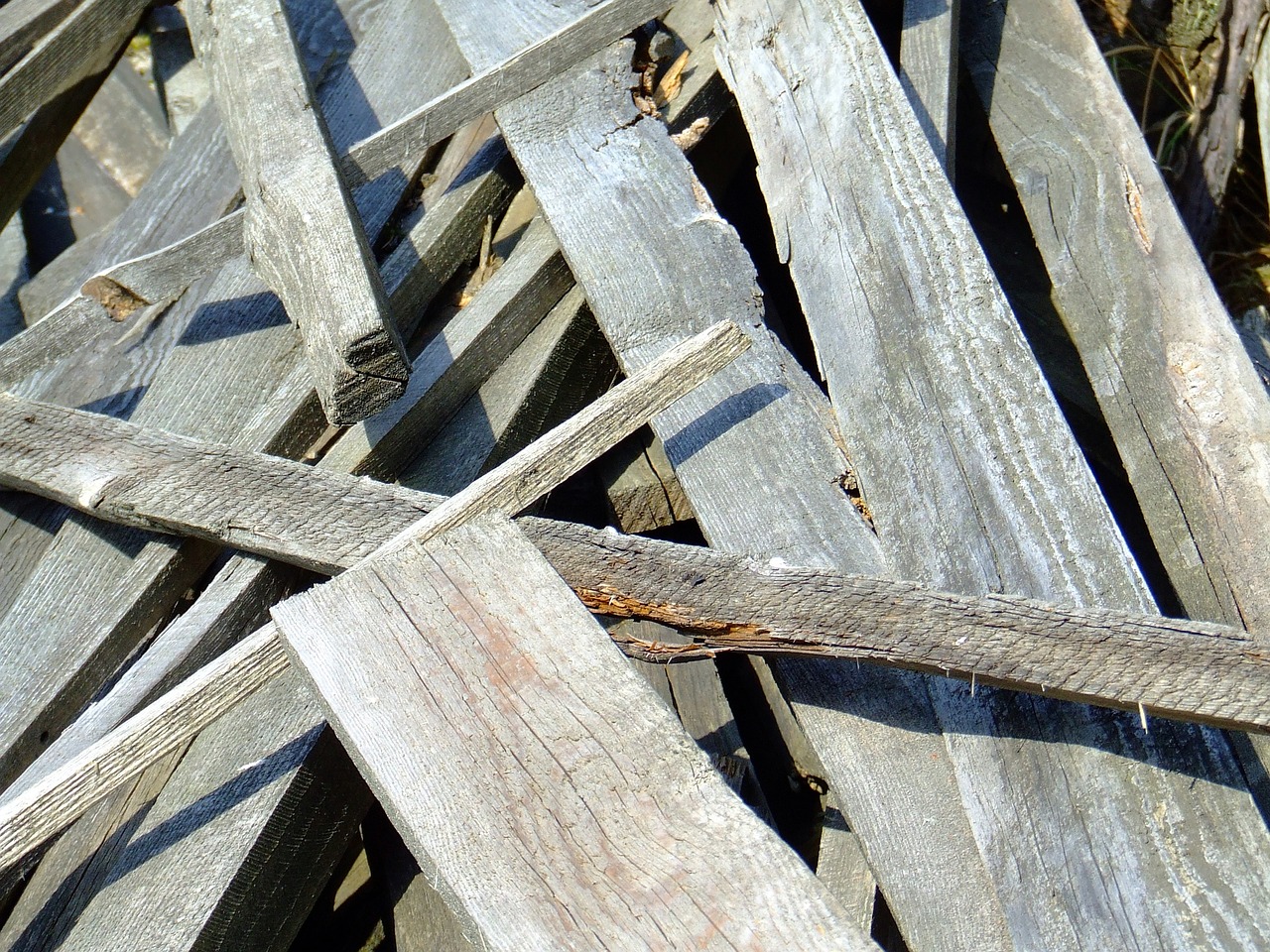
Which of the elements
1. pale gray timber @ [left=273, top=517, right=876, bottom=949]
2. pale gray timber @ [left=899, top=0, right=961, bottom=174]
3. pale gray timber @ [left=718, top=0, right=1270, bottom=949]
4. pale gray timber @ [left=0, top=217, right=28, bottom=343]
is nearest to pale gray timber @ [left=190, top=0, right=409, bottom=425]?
pale gray timber @ [left=273, top=517, right=876, bottom=949]

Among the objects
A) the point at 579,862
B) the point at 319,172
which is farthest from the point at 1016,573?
the point at 319,172

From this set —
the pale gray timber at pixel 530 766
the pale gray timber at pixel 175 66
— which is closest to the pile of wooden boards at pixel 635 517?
the pale gray timber at pixel 530 766

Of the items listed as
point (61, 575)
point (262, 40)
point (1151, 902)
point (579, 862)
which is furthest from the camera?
point (262, 40)

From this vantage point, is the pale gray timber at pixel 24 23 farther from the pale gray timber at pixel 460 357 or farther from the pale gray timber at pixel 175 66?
the pale gray timber at pixel 460 357

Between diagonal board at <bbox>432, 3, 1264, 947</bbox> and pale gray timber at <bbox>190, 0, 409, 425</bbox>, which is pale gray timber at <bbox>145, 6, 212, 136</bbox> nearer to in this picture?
pale gray timber at <bbox>190, 0, 409, 425</bbox>

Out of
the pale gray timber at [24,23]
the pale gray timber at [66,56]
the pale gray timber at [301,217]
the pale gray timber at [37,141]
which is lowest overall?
the pale gray timber at [301,217]

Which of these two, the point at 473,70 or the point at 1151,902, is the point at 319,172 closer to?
the point at 473,70

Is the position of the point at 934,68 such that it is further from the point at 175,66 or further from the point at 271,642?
the point at 175,66
